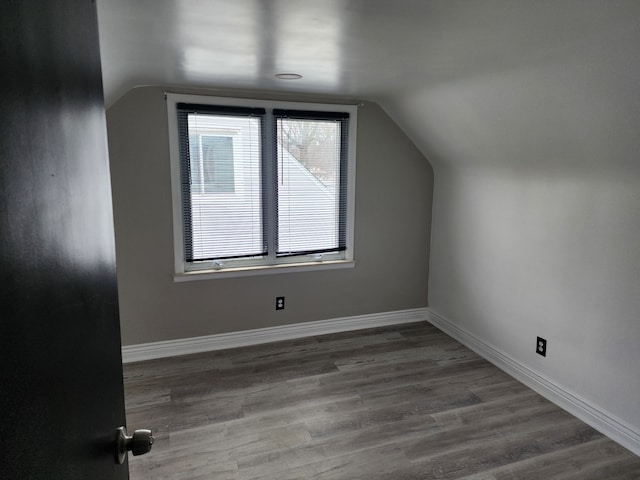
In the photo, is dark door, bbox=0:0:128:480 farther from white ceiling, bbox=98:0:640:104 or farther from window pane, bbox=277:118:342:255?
window pane, bbox=277:118:342:255

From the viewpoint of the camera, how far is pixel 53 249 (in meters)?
0.54

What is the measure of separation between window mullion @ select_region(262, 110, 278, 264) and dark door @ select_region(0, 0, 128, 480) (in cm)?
262

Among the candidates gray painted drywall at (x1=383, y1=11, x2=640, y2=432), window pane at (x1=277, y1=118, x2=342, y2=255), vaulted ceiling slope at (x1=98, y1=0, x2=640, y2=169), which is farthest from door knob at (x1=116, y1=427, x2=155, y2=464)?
window pane at (x1=277, y1=118, x2=342, y2=255)

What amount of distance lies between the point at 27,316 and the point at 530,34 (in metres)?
1.83

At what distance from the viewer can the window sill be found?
3330mm

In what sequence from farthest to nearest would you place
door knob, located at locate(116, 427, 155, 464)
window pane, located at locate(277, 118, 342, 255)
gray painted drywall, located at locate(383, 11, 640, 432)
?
window pane, located at locate(277, 118, 342, 255), gray painted drywall, located at locate(383, 11, 640, 432), door knob, located at locate(116, 427, 155, 464)

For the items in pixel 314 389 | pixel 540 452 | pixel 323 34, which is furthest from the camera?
pixel 314 389

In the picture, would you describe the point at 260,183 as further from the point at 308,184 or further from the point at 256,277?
the point at 256,277

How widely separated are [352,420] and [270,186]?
188 centimetres

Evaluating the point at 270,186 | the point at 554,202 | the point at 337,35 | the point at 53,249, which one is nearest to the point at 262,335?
the point at 270,186

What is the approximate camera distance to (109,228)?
0.88 metres

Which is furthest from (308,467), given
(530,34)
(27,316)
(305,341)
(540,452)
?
(530,34)

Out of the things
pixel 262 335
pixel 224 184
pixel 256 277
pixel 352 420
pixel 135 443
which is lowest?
pixel 352 420

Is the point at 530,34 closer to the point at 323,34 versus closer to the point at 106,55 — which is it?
the point at 323,34
